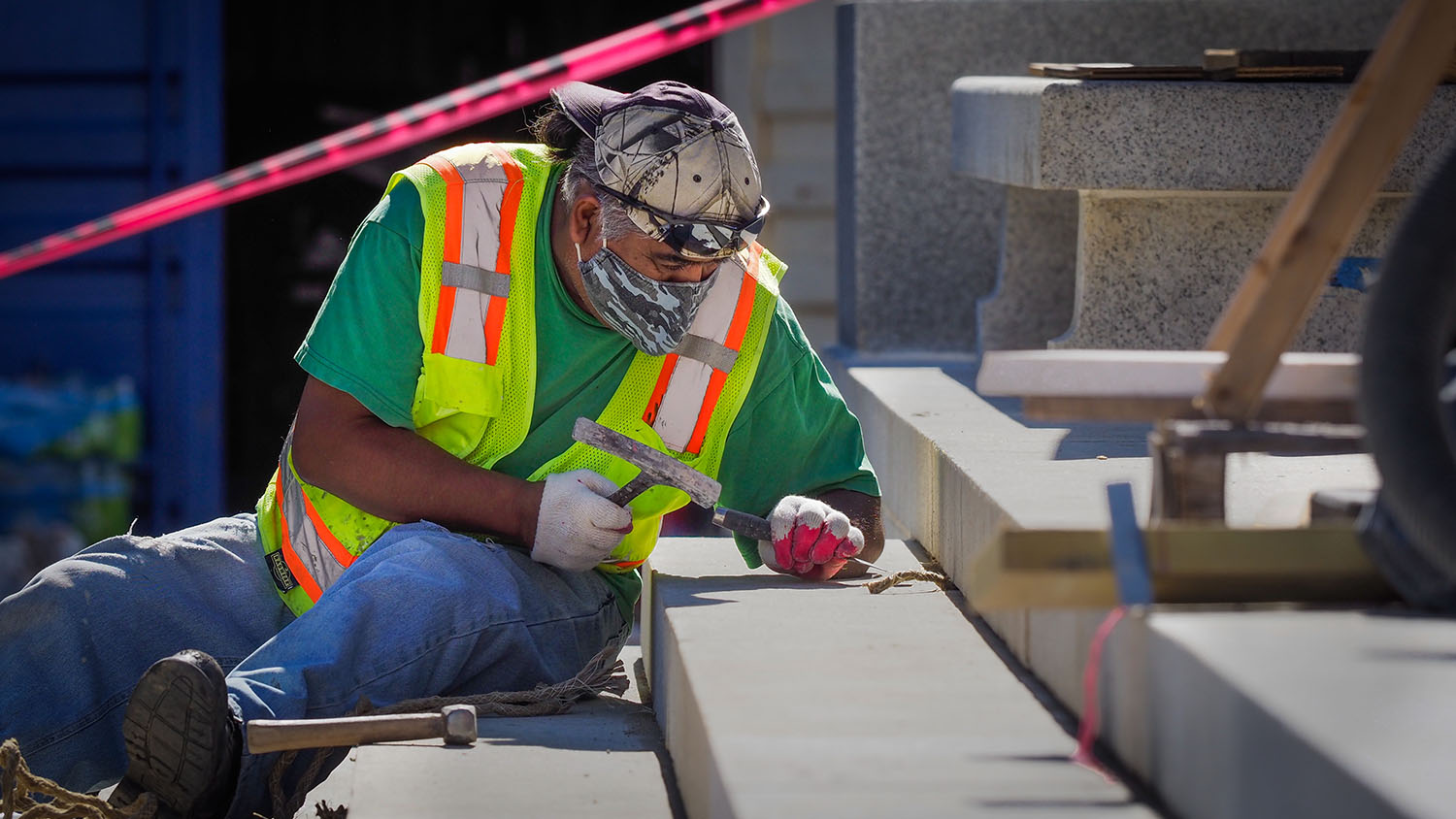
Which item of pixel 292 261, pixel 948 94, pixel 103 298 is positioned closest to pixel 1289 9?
pixel 948 94

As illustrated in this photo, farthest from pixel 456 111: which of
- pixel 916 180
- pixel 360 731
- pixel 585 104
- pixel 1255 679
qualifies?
pixel 1255 679

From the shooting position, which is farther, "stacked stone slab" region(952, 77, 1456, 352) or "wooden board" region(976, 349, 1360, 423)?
"stacked stone slab" region(952, 77, 1456, 352)

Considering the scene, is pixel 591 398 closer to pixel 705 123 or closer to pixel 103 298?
pixel 705 123

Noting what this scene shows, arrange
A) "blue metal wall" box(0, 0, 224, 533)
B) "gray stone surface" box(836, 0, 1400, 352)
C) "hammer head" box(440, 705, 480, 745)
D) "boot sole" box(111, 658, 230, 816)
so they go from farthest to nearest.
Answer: "blue metal wall" box(0, 0, 224, 533), "gray stone surface" box(836, 0, 1400, 352), "hammer head" box(440, 705, 480, 745), "boot sole" box(111, 658, 230, 816)

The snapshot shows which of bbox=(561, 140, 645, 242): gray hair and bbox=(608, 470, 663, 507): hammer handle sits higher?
bbox=(561, 140, 645, 242): gray hair

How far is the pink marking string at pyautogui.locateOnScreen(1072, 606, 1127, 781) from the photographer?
2080mm

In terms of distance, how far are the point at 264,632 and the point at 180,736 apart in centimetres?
79

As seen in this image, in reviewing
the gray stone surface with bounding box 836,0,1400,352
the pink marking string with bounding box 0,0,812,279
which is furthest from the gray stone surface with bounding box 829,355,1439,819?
the pink marking string with bounding box 0,0,812,279

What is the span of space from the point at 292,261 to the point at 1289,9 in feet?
15.5

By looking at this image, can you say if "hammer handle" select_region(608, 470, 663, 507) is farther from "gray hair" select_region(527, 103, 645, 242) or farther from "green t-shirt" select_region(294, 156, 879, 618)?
"gray hair" select_region(527, 103, 645, 242)

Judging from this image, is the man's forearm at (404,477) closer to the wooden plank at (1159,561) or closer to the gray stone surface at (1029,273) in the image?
the wooden plank at (1159,561)

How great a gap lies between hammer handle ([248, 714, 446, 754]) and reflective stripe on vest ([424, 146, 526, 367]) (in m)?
0.78

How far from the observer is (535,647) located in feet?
11.3

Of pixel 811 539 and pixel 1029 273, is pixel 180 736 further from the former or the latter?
pixel 1029 273
